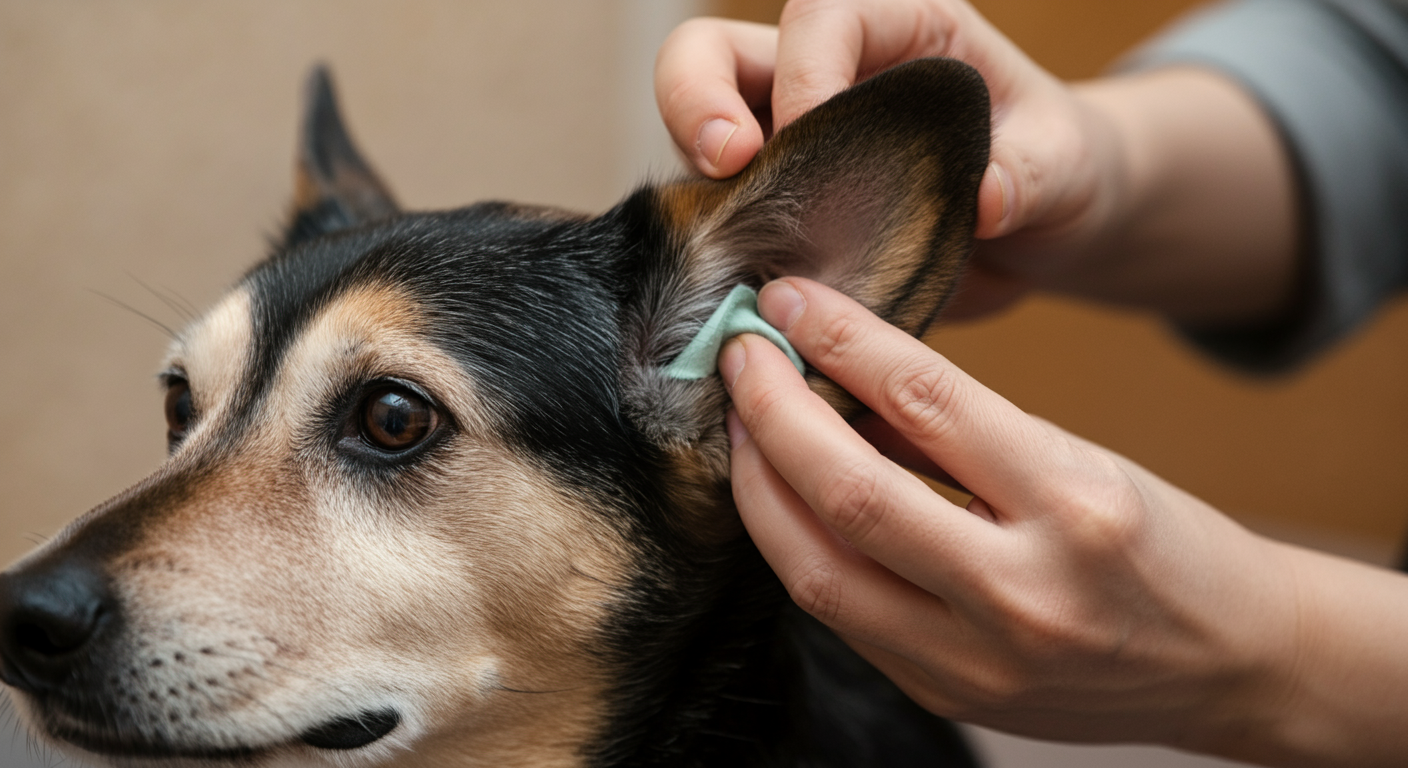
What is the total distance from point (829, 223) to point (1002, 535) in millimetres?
356

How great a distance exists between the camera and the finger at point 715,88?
967 mm

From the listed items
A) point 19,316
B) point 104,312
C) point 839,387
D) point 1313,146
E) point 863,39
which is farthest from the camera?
point 104,312

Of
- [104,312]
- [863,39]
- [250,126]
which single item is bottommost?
[104,312]

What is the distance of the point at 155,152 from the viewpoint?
2.20 meters

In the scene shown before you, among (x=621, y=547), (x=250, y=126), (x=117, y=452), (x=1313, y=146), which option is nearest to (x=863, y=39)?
(x=621, y=547)

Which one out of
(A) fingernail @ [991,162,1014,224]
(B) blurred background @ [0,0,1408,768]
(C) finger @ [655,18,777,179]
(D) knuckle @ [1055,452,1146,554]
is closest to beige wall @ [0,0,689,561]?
(B) blurred background @ [0,0,1408,768]

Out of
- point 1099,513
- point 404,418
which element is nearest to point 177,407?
point 404,418

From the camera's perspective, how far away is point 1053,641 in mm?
801

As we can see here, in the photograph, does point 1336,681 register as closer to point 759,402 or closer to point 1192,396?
point 759,402

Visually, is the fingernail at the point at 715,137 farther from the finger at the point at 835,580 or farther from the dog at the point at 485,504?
the finger at the point at 835,580

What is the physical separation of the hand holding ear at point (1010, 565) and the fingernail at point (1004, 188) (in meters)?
0.22

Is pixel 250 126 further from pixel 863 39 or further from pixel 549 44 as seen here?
pixel 863 39

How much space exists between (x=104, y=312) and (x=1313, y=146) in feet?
8.65

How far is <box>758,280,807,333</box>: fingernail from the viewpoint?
36.3 inches
